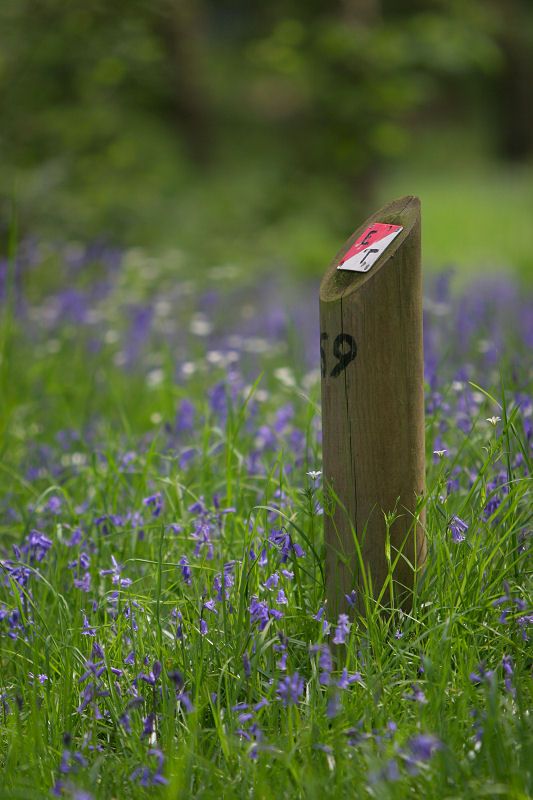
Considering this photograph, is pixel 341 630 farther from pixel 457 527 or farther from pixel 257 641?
pixel 457 527

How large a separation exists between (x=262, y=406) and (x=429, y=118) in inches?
1054

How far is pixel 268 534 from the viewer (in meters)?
2.56

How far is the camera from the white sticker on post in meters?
2.20

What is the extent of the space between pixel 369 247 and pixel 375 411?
0.42m

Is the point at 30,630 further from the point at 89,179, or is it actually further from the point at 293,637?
the point at 89,179

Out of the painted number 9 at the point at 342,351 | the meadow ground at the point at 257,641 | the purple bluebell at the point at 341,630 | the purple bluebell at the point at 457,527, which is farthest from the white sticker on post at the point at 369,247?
the purple bluebell at the point at 341,630

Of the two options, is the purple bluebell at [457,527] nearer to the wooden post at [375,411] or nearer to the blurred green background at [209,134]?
the wooden post at [375,411]

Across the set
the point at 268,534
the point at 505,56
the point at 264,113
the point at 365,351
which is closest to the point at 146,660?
the point at 268,534

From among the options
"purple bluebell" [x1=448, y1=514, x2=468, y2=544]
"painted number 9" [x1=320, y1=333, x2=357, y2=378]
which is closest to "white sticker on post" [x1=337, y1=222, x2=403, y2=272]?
"painted number 9" [x1=320, y1=333, x2=357, y2=378]

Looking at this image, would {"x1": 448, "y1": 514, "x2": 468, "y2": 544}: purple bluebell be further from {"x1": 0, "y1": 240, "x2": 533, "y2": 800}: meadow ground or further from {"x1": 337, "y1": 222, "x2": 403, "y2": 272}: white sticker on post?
{"x1": 337, "y1": 222, "x2": 403, "y2": 272}: white sticker on post

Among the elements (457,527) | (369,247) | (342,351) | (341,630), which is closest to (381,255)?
(369,247)

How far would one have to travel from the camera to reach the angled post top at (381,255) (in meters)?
2.18

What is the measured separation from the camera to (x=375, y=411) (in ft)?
7.35

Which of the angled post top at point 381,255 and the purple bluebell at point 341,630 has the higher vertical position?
the angled post top at point 381,255
